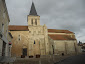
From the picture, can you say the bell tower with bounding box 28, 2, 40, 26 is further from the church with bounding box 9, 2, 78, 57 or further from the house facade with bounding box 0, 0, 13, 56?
the house facade with bounding box 0, 0, 13, 56

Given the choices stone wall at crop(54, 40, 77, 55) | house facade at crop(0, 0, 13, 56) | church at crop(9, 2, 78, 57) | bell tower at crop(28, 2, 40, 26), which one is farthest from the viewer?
bell tower at crop(28, 2, 40, 26)

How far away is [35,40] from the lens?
32250 mm

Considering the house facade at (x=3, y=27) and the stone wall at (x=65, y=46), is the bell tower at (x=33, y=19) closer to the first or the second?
the stone wall at (x=65, y=46)

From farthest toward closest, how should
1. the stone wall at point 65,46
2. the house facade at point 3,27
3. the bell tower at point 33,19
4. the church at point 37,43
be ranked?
1. the bell tower at point 33,19
2. the church at point 37,43
3. the stone wall at point 65,46
4. the house facade at point 3,27

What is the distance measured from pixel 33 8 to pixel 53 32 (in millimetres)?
14353

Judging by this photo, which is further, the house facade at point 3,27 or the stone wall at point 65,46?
the stone wall at point 65,46

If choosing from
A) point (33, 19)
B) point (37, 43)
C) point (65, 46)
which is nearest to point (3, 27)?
point (37, 43)

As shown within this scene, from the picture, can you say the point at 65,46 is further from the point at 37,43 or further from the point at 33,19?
the point at 33,19

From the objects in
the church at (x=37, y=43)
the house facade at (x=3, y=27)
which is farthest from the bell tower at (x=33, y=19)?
the house facade at (x=3, y=27)

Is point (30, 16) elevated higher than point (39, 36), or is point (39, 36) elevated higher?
point (30, 16)

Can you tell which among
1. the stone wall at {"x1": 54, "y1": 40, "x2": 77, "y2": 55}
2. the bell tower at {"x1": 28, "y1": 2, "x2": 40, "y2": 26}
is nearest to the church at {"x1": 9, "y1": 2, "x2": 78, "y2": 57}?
the stone wall at {"x1": 54, "y1": 40, "x2": 77, "y2": 55}

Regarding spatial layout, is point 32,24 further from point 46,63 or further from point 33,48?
point 46,63

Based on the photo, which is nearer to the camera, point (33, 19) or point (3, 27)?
point (3, 27)

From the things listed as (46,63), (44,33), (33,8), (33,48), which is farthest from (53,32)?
→ (46,63)
